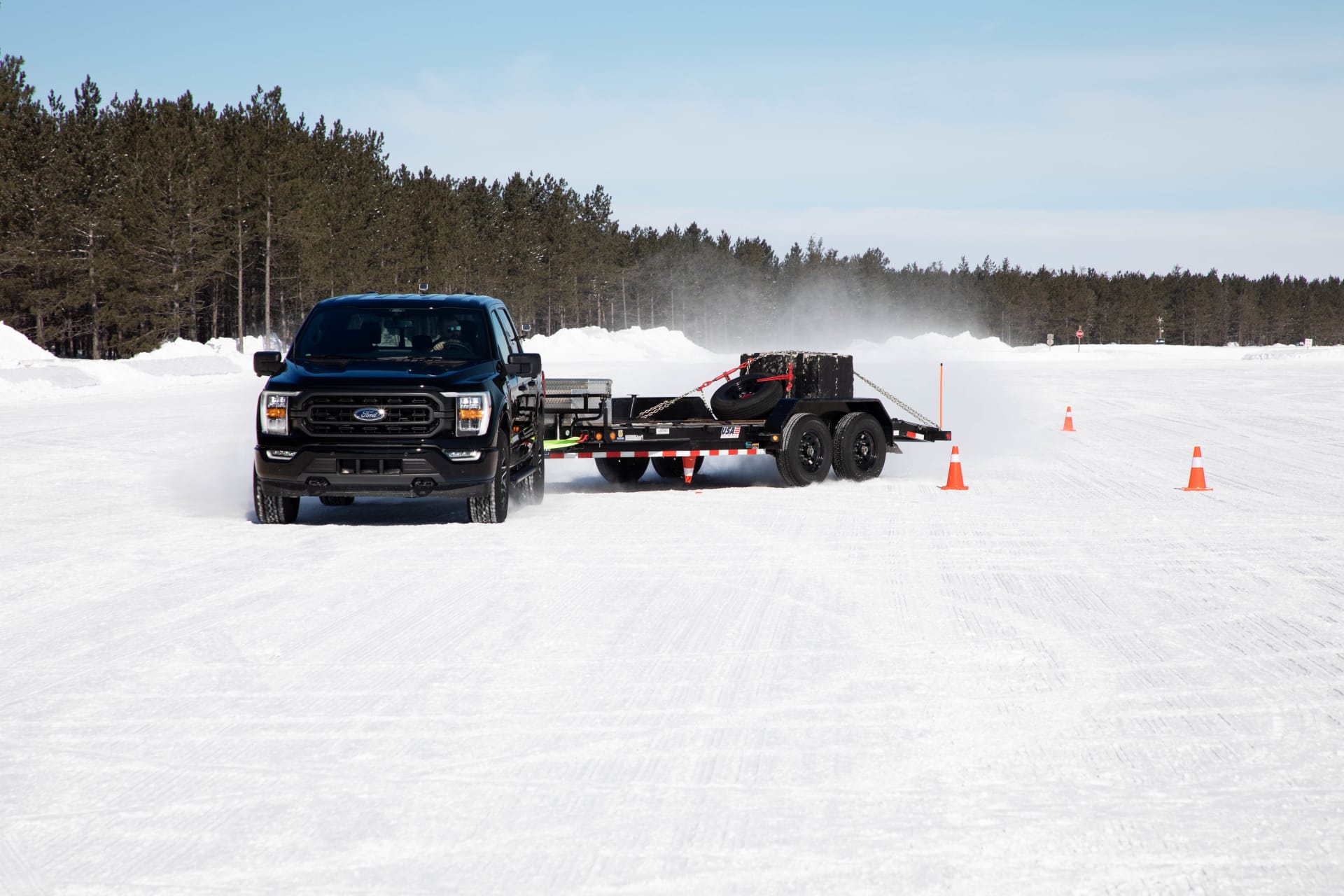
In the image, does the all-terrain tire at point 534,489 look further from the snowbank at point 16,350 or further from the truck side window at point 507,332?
the snowbank at point 16,350

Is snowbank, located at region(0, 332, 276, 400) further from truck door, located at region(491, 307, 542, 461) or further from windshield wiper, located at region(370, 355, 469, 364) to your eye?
windshield wiper, located at region(370, 355, 469, 364)

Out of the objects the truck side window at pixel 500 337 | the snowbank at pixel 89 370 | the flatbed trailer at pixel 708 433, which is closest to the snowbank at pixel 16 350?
the snowbank at pixel 89 370

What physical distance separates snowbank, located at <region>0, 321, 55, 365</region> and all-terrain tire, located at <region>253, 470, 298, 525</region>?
3295cm

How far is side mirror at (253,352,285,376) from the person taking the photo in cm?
1173

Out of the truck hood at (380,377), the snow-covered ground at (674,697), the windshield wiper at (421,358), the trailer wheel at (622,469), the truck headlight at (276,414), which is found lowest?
the snow-covered ground at (674,697)

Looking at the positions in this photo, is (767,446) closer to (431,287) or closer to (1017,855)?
(1017,855)

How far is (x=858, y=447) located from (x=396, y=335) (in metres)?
6.22

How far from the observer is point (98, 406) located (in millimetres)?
29641

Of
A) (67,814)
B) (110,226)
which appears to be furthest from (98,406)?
(110,226)

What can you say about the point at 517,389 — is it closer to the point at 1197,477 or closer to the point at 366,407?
the point at 366,407

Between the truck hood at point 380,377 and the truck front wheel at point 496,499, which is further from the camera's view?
the truck front wheel at point 496,499

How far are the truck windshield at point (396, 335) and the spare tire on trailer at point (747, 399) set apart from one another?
12.5 feet

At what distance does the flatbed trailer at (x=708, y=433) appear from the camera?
15.1m

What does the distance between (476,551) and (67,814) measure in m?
6.06
